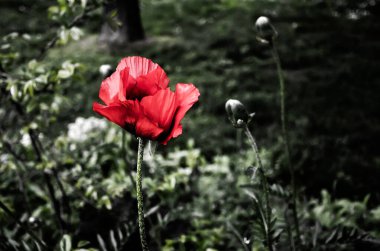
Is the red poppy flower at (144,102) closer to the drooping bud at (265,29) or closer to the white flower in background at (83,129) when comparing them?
the drooping bud at (265,29)

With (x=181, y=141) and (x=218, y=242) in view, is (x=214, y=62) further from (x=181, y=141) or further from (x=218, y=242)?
(x=218, y=242)

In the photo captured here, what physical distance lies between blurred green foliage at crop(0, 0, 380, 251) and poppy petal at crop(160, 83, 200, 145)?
1.90 ft

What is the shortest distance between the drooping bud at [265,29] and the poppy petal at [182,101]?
2.24ft

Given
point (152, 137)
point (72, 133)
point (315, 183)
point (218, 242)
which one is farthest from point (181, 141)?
point (152, 137)

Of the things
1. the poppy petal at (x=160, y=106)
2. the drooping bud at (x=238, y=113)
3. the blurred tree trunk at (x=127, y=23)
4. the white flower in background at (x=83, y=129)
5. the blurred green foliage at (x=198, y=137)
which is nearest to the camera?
the poppy petal at (x=160, y=106)

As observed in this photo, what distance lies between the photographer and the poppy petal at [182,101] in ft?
3.15

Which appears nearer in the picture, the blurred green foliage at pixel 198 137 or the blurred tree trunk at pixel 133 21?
the blurred green foliage at pixel 198 137

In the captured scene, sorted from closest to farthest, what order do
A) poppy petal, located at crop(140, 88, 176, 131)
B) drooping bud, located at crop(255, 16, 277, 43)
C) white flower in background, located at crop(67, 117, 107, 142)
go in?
poppy petal, located at crop(140, 88, 176, 131) → drooping bud, located at crop(255, 16, 277, 43) → white flower in background, located at crop(67, 117, 107, 142)

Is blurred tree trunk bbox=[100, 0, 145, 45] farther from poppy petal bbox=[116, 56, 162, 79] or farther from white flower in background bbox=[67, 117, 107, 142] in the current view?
poppy petal bbox=[116, 56, 162, 79]

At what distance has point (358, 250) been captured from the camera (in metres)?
2.02

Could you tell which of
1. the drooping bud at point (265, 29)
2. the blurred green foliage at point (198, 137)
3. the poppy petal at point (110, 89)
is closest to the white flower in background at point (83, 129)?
the blurred green foliage at point (198, 137)

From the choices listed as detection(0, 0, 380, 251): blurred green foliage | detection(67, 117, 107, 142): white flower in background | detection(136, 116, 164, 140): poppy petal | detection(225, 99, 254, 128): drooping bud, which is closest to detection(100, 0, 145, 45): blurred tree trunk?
detection(0, 0, 380, 251): blurred green foliage

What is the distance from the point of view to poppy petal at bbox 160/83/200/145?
96cm

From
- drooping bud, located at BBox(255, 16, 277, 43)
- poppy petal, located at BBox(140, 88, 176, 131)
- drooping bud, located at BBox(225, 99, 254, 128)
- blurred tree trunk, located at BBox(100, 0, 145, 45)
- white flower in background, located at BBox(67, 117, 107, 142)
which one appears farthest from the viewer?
blurred tree trunk, located at BBox(100, 0, 145, 45)
